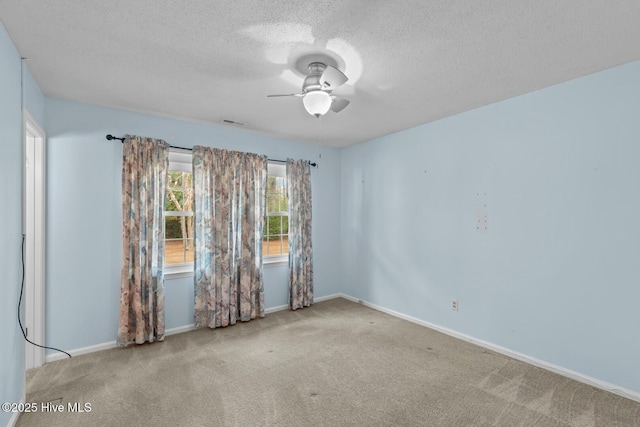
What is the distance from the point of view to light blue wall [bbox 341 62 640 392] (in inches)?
96.7

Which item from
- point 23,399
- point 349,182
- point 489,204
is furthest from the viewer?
point 349,182

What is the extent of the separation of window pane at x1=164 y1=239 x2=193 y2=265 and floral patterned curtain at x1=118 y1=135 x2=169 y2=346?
0.32 m

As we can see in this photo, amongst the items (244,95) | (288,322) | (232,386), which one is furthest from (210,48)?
(288,322)

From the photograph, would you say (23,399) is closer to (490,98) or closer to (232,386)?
(232,386)

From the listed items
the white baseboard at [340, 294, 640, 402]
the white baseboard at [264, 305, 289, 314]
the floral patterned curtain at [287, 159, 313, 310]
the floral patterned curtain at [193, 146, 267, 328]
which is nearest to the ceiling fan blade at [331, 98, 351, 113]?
the floral patterned curtain at [193, 146, 267, 328]

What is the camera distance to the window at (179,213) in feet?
12.7

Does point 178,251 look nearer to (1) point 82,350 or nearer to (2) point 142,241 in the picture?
(2) point 142,241

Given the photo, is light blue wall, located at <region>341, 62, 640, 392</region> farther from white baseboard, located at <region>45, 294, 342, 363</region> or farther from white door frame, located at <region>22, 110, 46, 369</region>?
white door frame, located at <region>22, 110, 46, 369</region>

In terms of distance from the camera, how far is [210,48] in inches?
86.2

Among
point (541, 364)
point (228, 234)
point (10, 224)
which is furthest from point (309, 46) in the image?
point (541, 364)

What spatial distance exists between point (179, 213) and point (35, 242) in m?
1.37

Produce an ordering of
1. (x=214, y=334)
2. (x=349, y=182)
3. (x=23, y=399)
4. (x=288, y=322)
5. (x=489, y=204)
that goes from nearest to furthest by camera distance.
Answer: (x=23, y=399), (x=489, y=204), (x=214, y=334), (x=288, y=322), (x=349, y=182)

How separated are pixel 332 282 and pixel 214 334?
7.31ft

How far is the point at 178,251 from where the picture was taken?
397 centimetres
